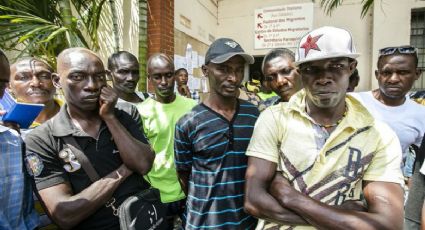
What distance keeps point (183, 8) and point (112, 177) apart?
217 inches

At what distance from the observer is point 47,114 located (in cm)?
243

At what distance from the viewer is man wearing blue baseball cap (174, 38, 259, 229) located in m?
1.82

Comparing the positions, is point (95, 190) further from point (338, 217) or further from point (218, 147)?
point (338, 217)

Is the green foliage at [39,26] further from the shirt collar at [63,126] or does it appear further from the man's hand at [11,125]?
the shirt collar at [63,126]

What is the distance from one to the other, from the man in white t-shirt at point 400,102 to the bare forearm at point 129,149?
1822 mm

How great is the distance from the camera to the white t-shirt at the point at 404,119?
252cm

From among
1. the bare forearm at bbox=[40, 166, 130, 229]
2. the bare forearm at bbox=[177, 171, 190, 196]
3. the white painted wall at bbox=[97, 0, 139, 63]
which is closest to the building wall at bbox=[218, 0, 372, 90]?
the white painted wall at bbox=[97, 0, 139, 63]

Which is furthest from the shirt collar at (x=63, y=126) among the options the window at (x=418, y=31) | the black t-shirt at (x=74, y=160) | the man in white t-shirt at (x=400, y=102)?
the window at (x=418, y=31)

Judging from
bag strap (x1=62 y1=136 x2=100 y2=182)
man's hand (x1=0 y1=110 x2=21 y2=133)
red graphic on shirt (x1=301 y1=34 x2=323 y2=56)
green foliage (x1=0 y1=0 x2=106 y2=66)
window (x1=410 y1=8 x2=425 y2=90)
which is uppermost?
window (x1=410 y1=8 x2=425 y2=90)

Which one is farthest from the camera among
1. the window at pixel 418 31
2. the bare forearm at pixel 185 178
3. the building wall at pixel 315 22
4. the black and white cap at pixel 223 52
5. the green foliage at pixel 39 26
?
the building wall at pixel 315 22

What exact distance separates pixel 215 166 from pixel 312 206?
2.05ft

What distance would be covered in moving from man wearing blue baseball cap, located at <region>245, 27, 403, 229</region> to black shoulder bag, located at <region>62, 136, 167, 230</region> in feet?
1.76

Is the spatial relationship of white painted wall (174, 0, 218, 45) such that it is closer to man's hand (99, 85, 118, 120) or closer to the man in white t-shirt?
the man in white t-shirt

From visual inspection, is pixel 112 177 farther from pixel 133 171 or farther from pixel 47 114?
pixel 47 114
